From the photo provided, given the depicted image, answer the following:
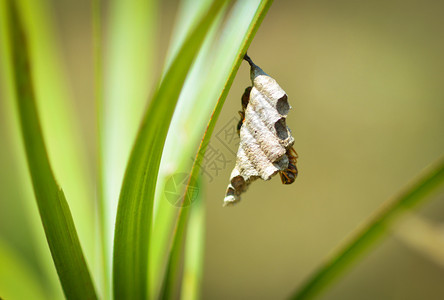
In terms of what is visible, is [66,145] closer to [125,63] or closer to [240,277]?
[125,63]

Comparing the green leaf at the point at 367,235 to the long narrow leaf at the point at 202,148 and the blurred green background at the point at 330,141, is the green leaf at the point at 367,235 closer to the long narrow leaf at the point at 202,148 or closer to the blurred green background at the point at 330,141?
the long narrow leaf at the point at 202,148

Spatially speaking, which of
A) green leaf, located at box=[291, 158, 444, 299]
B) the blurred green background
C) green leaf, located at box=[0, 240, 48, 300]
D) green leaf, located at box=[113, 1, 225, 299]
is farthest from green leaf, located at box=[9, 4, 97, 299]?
the blurred green background

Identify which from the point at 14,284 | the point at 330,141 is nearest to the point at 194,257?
the point at 14,284

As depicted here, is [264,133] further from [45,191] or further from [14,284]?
[14,284]

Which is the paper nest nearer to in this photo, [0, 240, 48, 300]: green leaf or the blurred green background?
[0, 240, 48, 300]: green leaf

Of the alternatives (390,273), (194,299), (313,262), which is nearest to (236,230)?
(313,262)

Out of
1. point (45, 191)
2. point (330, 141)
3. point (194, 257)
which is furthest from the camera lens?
point (330, 141)
